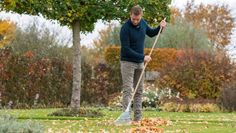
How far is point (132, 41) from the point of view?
36.6ft

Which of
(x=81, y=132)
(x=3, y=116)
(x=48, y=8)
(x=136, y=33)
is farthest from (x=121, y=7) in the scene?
(x=3, y=116)

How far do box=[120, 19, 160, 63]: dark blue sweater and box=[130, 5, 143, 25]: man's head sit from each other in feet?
0.47

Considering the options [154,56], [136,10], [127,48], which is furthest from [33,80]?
[136,10]

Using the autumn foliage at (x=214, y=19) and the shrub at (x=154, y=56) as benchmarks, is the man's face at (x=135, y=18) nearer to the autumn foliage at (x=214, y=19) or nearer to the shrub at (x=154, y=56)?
the shrub at (x=154, y=56)

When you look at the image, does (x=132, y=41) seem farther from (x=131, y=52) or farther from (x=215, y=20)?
(x=215, y=20)

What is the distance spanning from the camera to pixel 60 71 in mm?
23312

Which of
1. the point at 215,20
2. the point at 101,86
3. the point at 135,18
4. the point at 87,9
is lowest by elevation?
the point at 101,86

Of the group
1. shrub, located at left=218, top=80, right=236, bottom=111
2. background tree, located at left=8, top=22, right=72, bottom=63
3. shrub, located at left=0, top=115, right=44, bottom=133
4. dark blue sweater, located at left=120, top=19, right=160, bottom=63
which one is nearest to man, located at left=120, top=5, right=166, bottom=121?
dark blue sweater, located at left=120, top=19, right=160, bottom=63

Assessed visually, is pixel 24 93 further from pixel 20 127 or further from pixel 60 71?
pixel 20 127

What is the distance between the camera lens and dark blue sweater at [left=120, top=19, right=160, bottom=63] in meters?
11.0

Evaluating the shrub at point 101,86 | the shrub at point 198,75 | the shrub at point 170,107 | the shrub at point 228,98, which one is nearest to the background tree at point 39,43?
the shrub at point 101,86

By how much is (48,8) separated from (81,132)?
551 cm

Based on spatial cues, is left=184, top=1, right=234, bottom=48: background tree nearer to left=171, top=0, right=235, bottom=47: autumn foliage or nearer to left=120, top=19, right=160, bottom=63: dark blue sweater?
left=171, top=0, right=235, bottom=47: autumn foliage

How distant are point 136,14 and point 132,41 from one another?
564 mm
